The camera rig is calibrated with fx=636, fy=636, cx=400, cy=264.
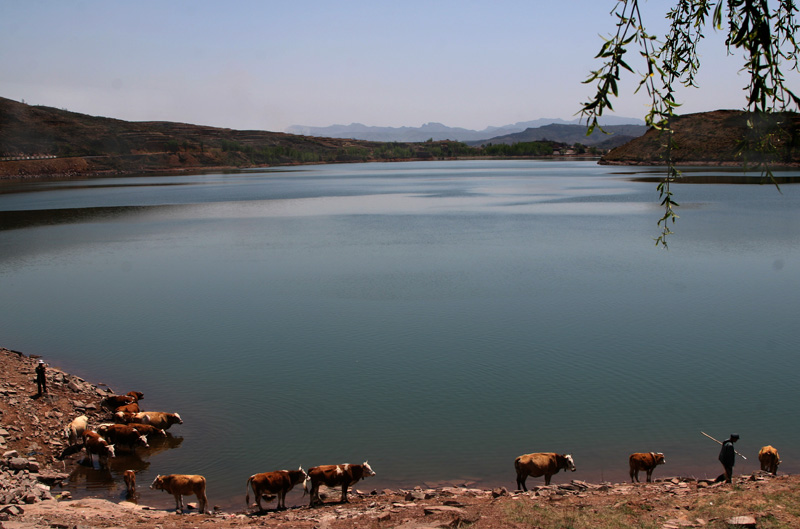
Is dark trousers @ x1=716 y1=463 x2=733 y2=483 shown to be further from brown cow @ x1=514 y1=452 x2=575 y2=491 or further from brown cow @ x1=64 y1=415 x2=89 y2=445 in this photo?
brown cow @ x1=64 y1=415 x2=89 y2=445

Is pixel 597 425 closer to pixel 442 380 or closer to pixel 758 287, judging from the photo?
pixel 442 380

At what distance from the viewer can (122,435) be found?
37.3 ft

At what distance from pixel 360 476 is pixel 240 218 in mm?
41601

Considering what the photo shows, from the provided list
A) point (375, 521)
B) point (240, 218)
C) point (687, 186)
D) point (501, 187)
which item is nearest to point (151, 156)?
point (501, 187)

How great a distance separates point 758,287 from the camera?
2225 centimetres

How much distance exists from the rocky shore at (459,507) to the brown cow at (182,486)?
27 cm

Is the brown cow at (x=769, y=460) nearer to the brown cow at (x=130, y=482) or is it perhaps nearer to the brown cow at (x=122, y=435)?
the brown cow at (x=130, y=482)

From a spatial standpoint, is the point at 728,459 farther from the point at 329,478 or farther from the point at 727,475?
the point at 329,478

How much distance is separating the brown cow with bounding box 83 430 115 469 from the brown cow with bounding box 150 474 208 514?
1.77 meters

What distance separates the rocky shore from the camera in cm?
748

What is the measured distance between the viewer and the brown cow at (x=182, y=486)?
9.29m

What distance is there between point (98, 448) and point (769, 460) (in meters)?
10.8

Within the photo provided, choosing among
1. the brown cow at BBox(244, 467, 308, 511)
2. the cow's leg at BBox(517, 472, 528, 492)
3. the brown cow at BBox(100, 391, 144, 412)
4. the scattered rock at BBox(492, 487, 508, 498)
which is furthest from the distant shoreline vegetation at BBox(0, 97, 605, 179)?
the scattered rock at BBox(492, 487, 508, 498)

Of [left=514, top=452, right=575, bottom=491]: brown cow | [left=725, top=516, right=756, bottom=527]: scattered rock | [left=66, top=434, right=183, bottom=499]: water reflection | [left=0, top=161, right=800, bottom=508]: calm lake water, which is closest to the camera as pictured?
[left=725, top=516, right=756, bottom=527]: scattered rock
